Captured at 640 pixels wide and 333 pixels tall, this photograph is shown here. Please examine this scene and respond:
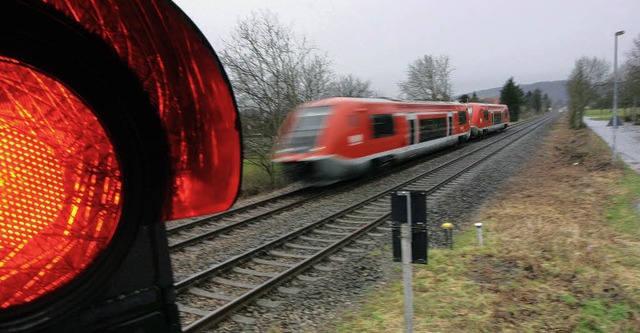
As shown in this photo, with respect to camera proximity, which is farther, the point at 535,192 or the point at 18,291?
the point at 535,192

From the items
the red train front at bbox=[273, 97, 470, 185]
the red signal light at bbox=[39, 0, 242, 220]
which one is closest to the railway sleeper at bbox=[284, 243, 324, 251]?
the red train front at bbox=[273, 97, 470, 185]

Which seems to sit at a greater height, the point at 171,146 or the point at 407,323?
the point at 171,146

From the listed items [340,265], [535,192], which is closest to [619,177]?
[535,192]

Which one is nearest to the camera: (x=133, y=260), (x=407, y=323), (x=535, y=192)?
(x=133, y=260)

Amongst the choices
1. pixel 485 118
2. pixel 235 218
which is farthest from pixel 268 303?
pixel 485 118

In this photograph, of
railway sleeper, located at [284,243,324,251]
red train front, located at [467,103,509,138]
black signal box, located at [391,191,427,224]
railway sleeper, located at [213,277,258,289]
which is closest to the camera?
black signal box, located at [391,191,427,224]

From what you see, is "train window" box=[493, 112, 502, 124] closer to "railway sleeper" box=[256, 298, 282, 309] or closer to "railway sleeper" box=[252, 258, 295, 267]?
"railway sleeper" box=[252, 258, 295, 267]

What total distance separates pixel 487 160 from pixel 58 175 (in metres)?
20.4

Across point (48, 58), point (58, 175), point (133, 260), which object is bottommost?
point (133, 260)

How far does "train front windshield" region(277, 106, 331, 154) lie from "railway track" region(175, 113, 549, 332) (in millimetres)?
2869

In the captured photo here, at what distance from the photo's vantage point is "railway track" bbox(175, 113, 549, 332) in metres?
5.14

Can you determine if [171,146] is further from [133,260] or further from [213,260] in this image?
[213,260]

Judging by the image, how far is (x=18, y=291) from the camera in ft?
2.49

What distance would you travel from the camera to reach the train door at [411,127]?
56.2ft
